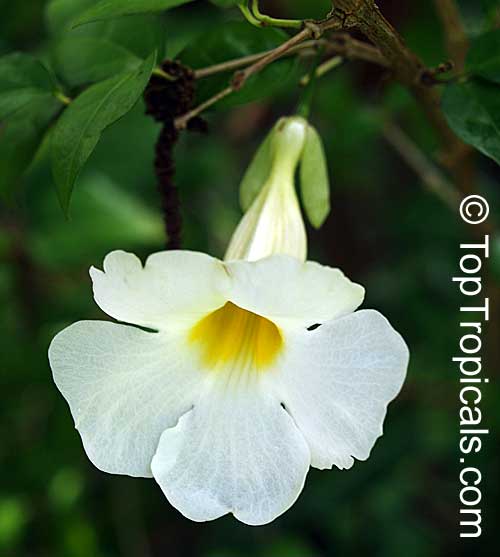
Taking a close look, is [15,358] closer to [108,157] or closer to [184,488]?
[108,157]

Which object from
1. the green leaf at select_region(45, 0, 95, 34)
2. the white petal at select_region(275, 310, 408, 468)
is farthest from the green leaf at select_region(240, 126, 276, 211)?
the green leaf at select_region(45, 0, 95, 34)

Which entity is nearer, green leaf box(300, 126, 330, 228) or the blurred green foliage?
green leaf box(300, 126, 330, 228)

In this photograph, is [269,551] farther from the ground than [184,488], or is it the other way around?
[184,488]

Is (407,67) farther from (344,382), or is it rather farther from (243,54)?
(344,382)

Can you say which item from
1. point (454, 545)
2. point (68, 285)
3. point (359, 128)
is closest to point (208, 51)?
point (359, 128)

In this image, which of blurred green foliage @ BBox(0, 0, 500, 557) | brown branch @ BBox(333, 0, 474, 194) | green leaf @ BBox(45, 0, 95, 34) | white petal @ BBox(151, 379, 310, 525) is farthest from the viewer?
blurred green foliage @ BBox(0, 0, 500, 557)

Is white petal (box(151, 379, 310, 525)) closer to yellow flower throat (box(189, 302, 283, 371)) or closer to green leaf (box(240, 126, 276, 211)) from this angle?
yellow flower throat (box(189, 302, 283, 371))

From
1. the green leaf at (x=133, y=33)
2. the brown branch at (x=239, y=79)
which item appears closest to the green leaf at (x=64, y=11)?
the green leaf at (x=133, y=33)
